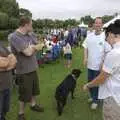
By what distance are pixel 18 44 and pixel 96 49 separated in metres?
1.73

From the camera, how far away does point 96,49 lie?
775 cm

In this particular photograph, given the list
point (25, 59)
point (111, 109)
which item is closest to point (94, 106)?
point (25, 59)

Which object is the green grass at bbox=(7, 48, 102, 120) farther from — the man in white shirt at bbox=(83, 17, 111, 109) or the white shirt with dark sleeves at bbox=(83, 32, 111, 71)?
the white shirt with dark sleeves at bbox=(83, 32, 111, 71)

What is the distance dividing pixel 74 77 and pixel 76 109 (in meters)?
0.85

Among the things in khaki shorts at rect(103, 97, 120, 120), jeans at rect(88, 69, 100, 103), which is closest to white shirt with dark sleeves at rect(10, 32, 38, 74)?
jeans at rect(88, 69, 100, 103)

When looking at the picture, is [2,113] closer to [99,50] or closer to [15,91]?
[99,50]

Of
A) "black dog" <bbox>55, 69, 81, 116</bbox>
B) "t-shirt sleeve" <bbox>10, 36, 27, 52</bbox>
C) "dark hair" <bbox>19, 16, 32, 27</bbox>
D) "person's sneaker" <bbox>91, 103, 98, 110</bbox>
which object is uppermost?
"dark hair" <bbox>19, 16, 32, 27</bbox>

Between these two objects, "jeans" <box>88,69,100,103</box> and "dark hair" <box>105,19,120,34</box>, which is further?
"jeans" <box>88,69,100,103</box>

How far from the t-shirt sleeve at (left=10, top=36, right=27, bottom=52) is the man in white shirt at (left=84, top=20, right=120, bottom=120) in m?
2.51

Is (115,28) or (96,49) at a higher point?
(115,28)

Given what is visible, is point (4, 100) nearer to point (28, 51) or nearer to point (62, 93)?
point (28, 51)

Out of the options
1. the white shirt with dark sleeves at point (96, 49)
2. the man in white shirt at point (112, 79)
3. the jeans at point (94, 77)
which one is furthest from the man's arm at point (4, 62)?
the jeans at point (94, 77)

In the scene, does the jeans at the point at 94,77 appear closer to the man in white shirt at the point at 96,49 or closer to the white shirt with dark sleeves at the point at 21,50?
the man in white shirt at the point at 96,49

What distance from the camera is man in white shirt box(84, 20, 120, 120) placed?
170 inches
